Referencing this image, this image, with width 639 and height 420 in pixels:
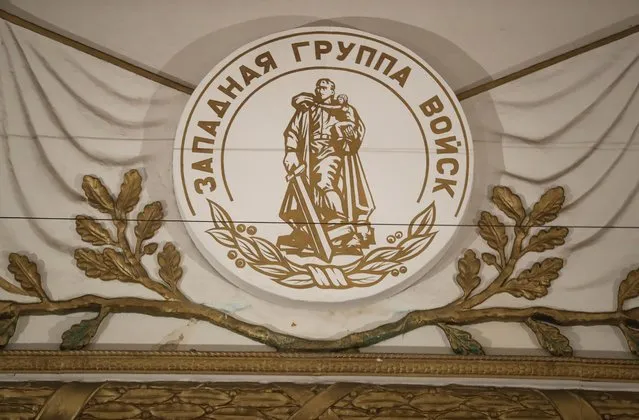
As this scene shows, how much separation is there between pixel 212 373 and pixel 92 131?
114cm

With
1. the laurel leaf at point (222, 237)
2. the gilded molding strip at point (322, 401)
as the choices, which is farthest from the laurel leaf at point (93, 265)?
the gilded molding strip at point (322, 401)

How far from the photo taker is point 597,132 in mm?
3709

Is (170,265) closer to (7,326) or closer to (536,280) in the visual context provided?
(7,326)

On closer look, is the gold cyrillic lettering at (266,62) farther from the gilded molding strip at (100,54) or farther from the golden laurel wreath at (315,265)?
the golden laurel wreath at (315,265)

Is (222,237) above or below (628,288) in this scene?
above

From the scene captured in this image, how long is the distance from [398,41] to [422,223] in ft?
2.73

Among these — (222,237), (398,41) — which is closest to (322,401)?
(222,237)

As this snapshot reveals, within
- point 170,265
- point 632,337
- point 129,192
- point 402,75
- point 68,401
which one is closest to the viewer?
point 68,401

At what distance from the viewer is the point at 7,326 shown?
11.0ft

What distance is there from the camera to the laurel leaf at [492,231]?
3529 mm

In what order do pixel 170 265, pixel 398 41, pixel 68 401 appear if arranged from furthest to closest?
pixel 398 41
pixel 170 265
pixel 68 401

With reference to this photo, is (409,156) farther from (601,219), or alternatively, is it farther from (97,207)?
(97,207)

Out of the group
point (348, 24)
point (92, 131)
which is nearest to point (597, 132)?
point (348, 24)

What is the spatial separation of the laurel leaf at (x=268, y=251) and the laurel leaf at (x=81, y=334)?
63cm
